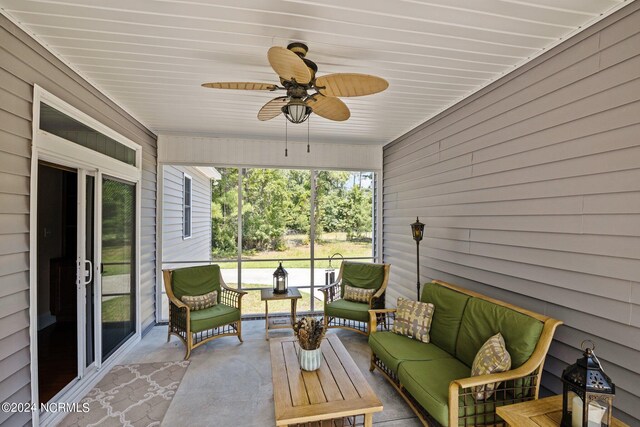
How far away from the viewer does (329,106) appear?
244 centimetres

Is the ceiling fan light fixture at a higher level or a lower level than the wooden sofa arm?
higher

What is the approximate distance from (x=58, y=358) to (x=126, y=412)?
4.50ft

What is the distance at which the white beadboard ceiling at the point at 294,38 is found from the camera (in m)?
1.90

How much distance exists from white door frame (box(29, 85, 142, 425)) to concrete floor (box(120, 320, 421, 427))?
54 centimetres

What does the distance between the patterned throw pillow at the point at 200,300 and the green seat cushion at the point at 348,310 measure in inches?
59.1

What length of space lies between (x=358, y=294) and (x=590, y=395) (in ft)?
9.56

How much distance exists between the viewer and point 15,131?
2.08 metres

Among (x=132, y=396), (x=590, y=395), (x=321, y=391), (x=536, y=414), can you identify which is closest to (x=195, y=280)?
(x=132, y=396)

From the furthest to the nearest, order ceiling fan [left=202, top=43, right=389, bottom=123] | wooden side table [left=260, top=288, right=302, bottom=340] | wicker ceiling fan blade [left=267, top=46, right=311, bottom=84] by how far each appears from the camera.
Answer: wooden side table [left=260, top=288, right=302, bottom=340]
ceiling fan [left=202, top=43, right=389, bottom=123]
wicker ceiling fan blade [left=267, top=46, right=311, bottom=84]

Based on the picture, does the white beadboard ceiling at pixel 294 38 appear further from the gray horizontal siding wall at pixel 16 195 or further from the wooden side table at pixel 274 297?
the wooden side table at pixel 274 297

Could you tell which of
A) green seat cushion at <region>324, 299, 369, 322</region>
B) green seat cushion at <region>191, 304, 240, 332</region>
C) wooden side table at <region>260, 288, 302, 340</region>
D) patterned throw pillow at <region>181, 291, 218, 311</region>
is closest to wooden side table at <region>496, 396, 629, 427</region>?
green seat cushion at <region>324, 299, 369, 322</region>

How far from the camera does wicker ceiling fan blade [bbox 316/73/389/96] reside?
1928mm

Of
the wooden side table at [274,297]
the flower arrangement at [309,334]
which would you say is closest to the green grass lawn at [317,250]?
the wooden side table at [274,297]

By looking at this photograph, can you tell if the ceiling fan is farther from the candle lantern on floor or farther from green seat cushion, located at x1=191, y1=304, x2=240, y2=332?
the candle lantern on floor
